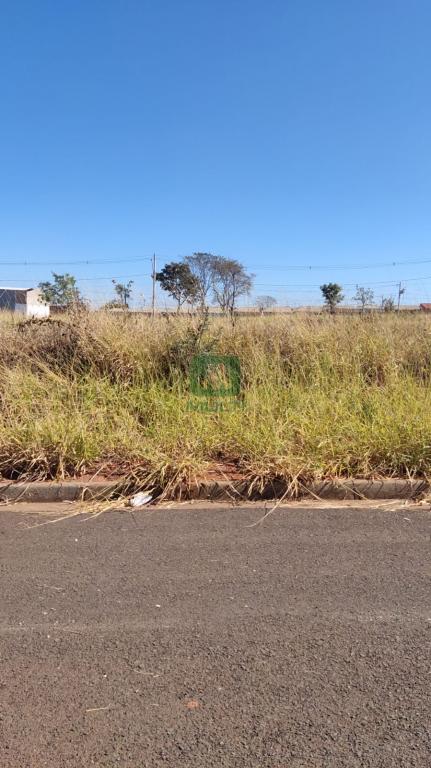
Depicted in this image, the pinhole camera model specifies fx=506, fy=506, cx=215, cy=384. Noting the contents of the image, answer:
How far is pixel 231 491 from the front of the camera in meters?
4.31

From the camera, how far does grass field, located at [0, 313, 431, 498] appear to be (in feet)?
15.0

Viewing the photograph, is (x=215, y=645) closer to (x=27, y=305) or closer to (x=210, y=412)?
(x=210, y=412)

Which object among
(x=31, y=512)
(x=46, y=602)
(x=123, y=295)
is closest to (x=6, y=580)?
(x=46, y=602)

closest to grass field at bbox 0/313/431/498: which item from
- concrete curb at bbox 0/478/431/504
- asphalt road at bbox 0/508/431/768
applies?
concrete curb at bbox 0/478/431/504

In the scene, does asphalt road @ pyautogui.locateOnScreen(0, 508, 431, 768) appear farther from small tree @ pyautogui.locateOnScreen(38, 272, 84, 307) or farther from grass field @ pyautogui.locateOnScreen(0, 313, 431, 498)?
small tree @ pyautogui.locateOnScreen(38, 272, 84, 307)

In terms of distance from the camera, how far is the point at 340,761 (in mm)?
1800

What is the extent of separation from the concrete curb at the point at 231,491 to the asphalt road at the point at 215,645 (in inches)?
20.6

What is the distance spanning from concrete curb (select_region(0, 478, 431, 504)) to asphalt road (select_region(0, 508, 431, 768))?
523 millimetres

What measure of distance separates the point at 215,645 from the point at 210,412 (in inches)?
131

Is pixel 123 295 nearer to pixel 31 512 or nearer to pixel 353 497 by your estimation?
pixel 31 512

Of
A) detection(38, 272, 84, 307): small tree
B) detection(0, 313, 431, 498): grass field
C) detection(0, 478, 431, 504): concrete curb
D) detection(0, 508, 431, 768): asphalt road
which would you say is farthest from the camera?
detection(38, 272, 84, 307): small tree

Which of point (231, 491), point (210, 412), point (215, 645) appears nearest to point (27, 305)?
point (210, 412)

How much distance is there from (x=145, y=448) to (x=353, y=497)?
1.89 metres

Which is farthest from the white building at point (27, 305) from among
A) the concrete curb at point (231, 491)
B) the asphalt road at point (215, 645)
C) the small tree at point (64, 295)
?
the asphalt road at point (215, 645)
